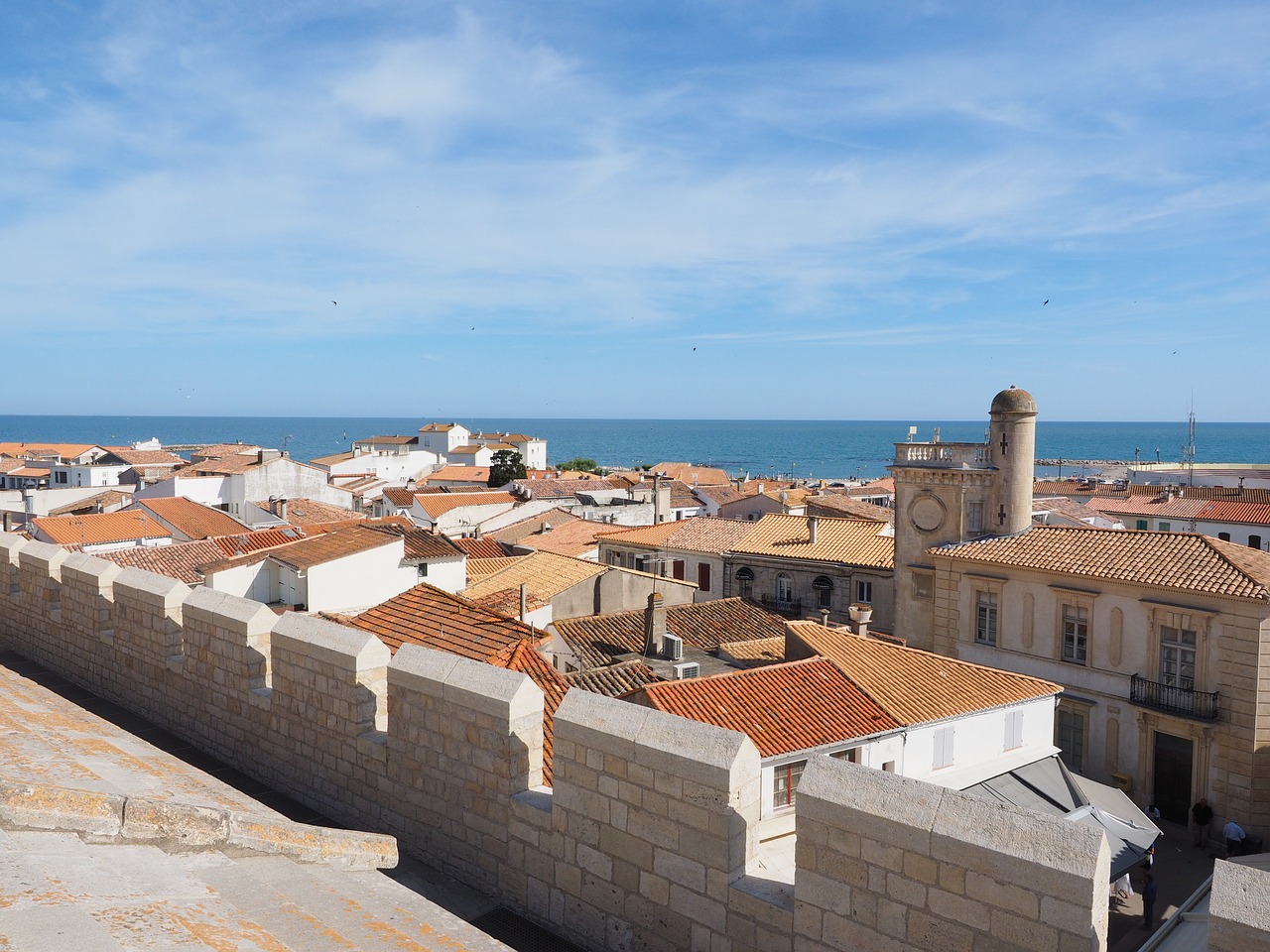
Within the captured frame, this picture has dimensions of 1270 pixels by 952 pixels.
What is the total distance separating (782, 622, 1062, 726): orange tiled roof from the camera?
19.2m

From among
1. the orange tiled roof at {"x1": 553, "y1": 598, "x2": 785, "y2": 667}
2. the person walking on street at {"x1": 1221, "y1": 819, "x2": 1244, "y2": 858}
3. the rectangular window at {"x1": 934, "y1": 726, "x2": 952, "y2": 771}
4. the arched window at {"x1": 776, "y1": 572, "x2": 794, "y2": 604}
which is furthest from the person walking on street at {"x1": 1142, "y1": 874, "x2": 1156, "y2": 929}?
the arched window at {"x1": 776, "y1": 572, "x2": 794, "y2": 604}

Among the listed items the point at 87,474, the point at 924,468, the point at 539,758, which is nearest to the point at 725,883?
the point at 539,758

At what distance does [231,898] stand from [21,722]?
164 inches

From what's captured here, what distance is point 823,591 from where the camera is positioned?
3772 centimetres

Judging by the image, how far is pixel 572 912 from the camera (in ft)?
18.5

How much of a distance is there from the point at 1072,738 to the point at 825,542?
1409 cm

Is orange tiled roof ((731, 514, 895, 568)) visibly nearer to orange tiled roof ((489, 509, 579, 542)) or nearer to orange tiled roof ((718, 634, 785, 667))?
orange tiled roof ((718, 634, 785, 667))

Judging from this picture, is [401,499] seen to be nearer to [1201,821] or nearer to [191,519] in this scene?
[191,519]

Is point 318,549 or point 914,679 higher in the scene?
point 318,549

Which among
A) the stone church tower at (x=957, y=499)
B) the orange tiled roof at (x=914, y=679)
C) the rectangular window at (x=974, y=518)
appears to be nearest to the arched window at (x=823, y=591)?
the stone church tower at (x=957, y=499)

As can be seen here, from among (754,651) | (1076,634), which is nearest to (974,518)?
(1076,634)

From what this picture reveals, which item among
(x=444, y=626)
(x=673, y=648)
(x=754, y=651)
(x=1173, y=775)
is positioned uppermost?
(x=444, y=626)

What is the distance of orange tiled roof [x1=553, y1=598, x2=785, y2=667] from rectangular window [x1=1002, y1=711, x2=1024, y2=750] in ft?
26.4

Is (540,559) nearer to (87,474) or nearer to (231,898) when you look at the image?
(231,898)
